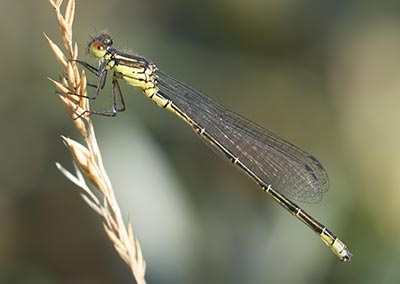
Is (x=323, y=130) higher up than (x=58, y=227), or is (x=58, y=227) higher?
(x=323, y=130)

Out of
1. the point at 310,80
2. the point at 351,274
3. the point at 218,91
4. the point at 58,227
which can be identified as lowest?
the point at 58,227

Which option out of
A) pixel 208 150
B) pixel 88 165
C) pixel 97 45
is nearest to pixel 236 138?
pixel 208 150

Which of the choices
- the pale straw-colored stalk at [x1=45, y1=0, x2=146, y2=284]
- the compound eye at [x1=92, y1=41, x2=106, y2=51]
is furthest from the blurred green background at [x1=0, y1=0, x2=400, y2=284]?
the pale straw-colored stalk at [x1=45, y1=0, x2=146, y2=284]

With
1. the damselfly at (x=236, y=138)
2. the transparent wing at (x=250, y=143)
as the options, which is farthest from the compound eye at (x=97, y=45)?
the transparent wing at (x=250, y=143)

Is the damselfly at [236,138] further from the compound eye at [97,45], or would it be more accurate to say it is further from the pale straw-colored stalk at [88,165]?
the pale straw-colored stalk at [88,165]

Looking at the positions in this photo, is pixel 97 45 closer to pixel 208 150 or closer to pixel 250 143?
pixel 250 143

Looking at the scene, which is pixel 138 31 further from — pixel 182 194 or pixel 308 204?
pixel 308 204

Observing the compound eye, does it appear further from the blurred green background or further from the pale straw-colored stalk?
the pale straw-colored stalk

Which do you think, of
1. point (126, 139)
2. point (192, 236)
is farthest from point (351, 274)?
point (126, 139)
